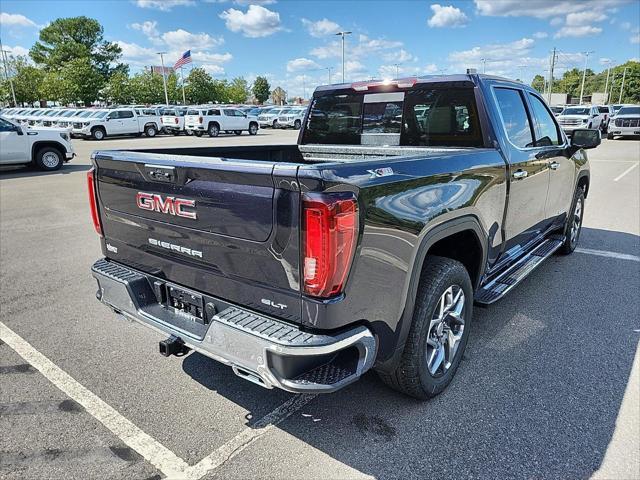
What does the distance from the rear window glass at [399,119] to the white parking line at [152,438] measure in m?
2.22

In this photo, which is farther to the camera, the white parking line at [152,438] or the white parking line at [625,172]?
the white parking line at [625,172]

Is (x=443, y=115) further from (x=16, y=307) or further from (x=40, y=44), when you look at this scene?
(x=40, y=44)

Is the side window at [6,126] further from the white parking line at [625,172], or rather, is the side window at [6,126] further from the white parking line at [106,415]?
the white parking line at [625,172]

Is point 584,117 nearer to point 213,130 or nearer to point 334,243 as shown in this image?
point 213,130

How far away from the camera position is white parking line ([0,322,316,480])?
8.10ft

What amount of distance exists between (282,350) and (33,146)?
14.6 meters

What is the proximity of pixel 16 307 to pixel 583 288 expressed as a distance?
17.9 feet

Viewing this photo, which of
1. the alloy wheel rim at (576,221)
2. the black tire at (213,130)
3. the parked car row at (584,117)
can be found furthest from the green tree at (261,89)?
the alloy wheel rim at (576,221)

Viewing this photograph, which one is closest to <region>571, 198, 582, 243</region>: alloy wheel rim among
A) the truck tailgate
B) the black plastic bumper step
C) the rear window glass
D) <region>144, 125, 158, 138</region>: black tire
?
the black plastic bumper step

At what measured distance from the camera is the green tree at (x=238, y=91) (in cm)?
9793

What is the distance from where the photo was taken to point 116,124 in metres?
28.5

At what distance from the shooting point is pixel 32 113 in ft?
112

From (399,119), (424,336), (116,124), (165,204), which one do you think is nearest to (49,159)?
(399,119)

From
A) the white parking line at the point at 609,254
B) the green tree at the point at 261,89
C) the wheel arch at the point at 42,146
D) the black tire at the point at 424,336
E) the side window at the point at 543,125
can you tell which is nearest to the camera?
the black tire at the point at 424,336
